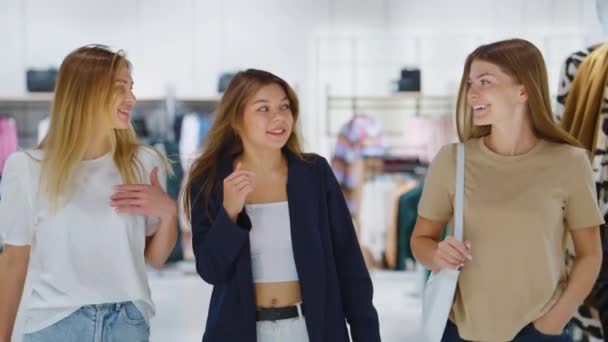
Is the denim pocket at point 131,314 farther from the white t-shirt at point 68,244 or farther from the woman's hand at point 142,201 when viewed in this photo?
the woman's hand at point 142,201

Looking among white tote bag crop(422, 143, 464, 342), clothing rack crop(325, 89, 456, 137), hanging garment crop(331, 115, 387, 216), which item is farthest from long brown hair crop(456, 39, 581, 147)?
clothing rack crop(325, 89, 456, 137)

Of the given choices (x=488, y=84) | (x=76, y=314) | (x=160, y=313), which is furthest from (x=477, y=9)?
(x=76, y=314)

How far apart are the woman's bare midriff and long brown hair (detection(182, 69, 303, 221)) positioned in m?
0.29

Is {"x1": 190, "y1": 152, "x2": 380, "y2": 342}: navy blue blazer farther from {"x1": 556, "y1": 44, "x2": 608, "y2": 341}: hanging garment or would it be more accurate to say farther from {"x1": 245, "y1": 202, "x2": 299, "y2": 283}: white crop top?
{"x1": 556, "y1": 44, "x2": 608, "y2": 341}: hanging garment

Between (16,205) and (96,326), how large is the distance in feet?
1.32

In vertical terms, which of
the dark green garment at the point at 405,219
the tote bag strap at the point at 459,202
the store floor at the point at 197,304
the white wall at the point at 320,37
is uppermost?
the white wall at the point at 320,37

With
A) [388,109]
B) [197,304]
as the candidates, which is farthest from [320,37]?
[197,304]

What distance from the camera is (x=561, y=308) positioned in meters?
1.93

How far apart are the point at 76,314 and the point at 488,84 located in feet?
4.30

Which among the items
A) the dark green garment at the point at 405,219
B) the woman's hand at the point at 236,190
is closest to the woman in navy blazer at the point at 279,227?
the woman's hand at the point at 236,190

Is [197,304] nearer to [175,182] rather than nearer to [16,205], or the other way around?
[175,182]

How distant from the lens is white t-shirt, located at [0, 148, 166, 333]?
193 centimetres

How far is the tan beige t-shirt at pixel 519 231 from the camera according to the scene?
1937 millimetres

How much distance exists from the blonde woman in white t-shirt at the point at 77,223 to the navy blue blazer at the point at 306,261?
0.62 ft
